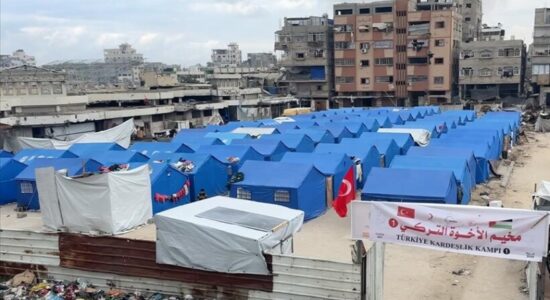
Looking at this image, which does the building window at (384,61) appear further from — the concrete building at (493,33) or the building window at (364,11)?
the concrete building at (493,33)

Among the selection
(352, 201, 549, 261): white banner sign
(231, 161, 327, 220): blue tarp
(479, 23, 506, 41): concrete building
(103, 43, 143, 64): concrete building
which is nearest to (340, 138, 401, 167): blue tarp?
(231, 161, 327, 220): blue tarp

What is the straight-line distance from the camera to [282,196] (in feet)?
48.6

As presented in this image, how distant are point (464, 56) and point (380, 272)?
50372mm

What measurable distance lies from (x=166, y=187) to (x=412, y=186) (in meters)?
7.39

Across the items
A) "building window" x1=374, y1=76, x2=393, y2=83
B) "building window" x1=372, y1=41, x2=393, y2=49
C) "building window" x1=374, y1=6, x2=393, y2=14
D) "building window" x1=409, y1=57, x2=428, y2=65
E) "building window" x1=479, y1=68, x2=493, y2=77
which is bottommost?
"building window" x1=374, y1=76, x2=393, y2=83

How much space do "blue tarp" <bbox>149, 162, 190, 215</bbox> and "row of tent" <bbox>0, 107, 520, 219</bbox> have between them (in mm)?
30

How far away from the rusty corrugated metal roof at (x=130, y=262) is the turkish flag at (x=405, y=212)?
2210 millimetres

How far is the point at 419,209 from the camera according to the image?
7.53 meters

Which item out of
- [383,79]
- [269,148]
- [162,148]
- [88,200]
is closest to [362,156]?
[269,148]

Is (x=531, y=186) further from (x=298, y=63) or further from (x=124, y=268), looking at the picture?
(x=298, y=63)

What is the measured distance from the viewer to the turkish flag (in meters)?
7.61

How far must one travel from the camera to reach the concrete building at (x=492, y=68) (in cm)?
5197

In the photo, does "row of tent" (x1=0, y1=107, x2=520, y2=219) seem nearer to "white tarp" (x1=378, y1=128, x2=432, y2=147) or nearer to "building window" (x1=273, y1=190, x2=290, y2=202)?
"building window" (x1=273, y1=190, x2=290, y2=202)

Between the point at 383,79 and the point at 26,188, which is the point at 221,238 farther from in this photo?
the point at 383,79
